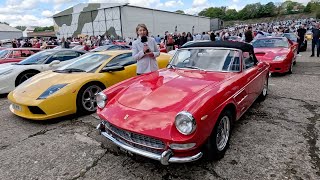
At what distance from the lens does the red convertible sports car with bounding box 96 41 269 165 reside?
266 cm

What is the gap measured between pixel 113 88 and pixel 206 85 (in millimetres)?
1427

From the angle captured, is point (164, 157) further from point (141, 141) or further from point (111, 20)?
point (111, 20)

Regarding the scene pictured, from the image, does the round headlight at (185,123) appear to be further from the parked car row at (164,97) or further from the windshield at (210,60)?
the windshield at (210,60)

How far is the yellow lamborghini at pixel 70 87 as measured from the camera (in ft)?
14.7

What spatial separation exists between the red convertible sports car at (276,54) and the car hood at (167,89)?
4.96 metres

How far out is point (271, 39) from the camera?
31.0 feet

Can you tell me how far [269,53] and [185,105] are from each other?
21.3ft

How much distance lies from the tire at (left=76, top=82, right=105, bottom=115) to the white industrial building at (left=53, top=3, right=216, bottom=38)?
3127cm

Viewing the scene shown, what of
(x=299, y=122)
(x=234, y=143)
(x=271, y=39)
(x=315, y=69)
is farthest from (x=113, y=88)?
(x=315, y=69)

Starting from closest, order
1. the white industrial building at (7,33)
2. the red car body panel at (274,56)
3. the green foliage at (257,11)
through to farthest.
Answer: the red car body panel at (274,56), the white industrial building at (7,33), the green foliage at (257,11)

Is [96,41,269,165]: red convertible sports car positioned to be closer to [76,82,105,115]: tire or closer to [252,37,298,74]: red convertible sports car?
[76,82,105,115]: tire

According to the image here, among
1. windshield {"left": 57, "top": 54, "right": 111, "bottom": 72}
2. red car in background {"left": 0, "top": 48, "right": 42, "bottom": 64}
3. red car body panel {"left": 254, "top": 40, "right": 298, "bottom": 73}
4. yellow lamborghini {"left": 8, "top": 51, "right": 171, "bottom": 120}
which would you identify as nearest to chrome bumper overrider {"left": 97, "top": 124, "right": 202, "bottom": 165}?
yellow lamborghini {"left": 8, "top": 51, "right": 171, "bottom": 120}

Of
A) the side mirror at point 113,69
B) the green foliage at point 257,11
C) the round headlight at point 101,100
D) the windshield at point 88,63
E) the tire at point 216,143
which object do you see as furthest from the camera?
the green foliage at point 257,11

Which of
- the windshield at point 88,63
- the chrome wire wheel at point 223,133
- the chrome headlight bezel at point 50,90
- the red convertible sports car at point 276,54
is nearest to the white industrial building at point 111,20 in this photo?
the red convertible sports car at point 276,54
